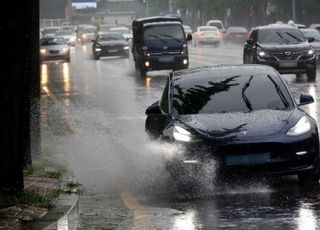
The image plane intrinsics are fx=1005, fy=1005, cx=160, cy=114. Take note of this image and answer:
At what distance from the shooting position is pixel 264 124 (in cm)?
1107

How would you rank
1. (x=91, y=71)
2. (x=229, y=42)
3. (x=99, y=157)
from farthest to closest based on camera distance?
1. (x=229, y=42)
2. (x=91, y=71)
3. (x=99, y=157)

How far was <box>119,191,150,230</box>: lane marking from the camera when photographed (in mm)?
8907

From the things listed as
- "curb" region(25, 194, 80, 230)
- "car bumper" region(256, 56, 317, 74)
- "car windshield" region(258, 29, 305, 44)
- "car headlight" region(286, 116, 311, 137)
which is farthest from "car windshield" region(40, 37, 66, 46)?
"curb" region(25, 194, 80, 230)

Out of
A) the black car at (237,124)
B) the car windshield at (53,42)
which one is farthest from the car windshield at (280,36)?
the car windshield at (53,42)

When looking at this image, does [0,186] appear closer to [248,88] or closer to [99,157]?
[248,88]

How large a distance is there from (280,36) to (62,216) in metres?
23.9

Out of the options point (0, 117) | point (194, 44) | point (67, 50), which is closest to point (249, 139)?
point (0, 117)

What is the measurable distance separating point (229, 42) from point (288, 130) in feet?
248

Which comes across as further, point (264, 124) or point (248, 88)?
point (248, 88)

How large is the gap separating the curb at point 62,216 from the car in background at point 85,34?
76616 mm

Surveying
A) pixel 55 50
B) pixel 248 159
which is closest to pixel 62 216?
pixel 248 159

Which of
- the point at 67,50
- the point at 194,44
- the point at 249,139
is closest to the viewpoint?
the point at 249,139

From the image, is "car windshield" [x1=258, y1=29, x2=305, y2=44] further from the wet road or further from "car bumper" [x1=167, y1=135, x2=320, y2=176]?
"car bumper" [x1=167, y1=135, x2=320, y2=176]

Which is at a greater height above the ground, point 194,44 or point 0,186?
point 0,186
